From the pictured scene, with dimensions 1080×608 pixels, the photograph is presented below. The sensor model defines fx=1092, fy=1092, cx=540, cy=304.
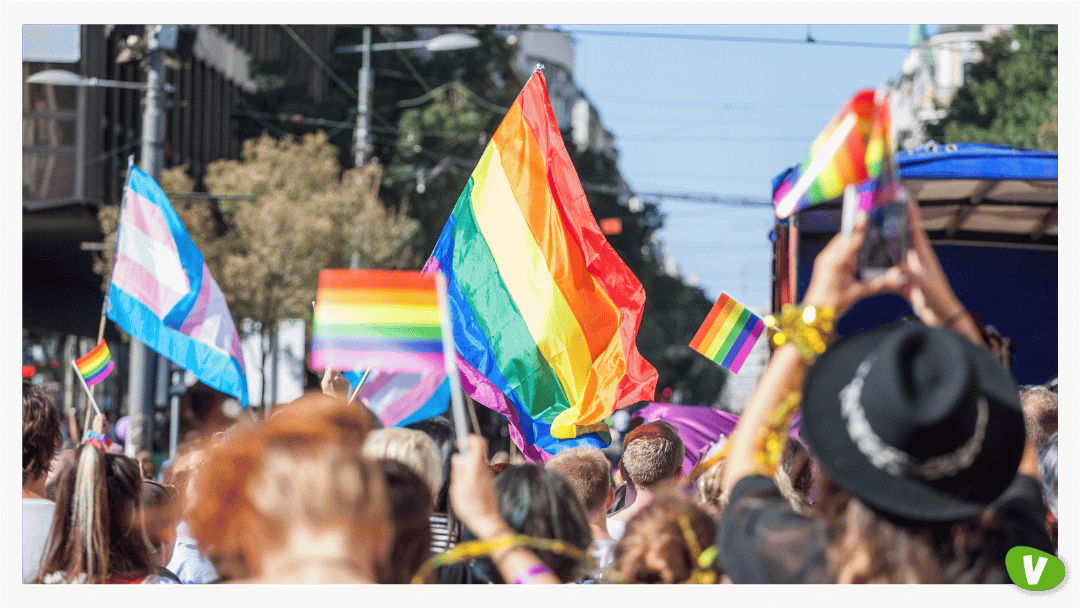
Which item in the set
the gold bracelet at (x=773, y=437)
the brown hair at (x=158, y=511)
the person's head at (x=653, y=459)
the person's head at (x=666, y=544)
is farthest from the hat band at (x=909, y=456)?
the brown hair at (x=158, y=511)

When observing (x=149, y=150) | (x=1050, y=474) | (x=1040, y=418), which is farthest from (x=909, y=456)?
(x=149, y=150)

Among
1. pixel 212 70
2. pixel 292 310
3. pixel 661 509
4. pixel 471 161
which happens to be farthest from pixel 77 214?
pixel 661 509

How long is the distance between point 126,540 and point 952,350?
262 centimetres

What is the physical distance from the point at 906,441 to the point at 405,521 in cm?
101

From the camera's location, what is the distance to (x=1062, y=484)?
2.80 meters

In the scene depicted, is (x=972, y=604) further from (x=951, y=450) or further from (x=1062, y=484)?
(x=1062, y=484)

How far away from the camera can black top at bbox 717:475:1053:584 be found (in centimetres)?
199

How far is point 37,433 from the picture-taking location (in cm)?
381

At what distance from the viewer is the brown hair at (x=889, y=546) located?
1.90m

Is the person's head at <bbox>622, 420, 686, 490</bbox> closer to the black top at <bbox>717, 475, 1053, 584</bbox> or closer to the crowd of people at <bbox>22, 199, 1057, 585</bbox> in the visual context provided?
the crowd of people at <bbox>22, 199, 1057, 585</bbox>

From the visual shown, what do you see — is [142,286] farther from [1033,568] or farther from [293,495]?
[1033,568]

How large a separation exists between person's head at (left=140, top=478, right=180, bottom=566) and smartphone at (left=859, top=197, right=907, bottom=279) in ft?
9.41

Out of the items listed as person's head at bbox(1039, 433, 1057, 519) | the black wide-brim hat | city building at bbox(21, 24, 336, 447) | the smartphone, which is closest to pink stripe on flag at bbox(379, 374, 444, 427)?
person's head at bbox(1039, 433, 1057, 519)

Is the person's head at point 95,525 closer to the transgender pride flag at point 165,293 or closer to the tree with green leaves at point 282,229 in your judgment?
the transgender pride flag at point 165,293
